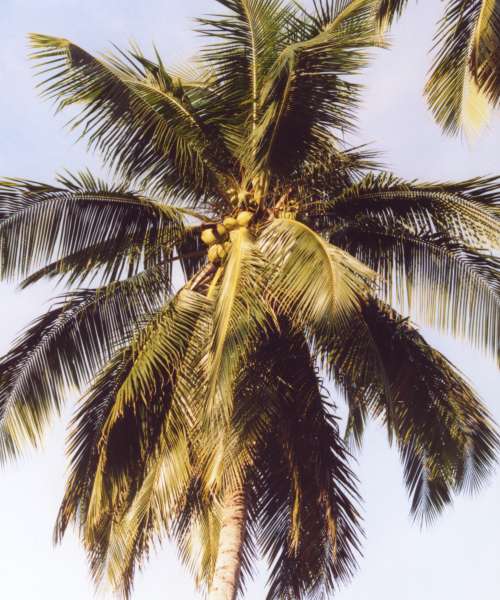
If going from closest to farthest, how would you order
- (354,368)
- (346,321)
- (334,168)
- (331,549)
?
(346,321) → (354,368) → (331,549) → (334,168)

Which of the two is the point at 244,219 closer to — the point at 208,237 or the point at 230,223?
the point at 230,223

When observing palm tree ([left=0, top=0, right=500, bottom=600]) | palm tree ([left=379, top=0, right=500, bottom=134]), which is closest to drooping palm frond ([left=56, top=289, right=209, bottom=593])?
palm tree ([left=0, top=0, right=500, bottom=600])

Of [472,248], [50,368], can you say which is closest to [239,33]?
[472,248]

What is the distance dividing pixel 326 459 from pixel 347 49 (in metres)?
4.42

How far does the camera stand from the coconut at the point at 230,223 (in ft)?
33.9

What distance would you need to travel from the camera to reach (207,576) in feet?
41.7

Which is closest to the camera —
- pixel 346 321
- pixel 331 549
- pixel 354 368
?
pixel 346 321

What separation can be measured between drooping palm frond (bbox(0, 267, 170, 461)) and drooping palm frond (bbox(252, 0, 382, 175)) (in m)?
2.10

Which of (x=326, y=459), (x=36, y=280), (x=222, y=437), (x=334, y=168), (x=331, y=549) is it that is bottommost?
(x=331, y=549)

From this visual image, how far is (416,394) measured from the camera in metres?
9.84

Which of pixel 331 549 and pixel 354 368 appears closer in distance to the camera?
pixel 354 368

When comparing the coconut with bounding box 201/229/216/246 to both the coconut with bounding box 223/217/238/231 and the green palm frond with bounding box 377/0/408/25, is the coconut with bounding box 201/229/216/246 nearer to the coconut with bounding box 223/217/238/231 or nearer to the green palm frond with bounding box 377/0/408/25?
the coconut with bounding box 223/217/238/231

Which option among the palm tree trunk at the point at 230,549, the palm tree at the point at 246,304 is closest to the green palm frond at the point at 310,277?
the palm tree at the point at 246,304

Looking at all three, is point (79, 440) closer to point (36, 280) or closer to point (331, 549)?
point (36, 280)
